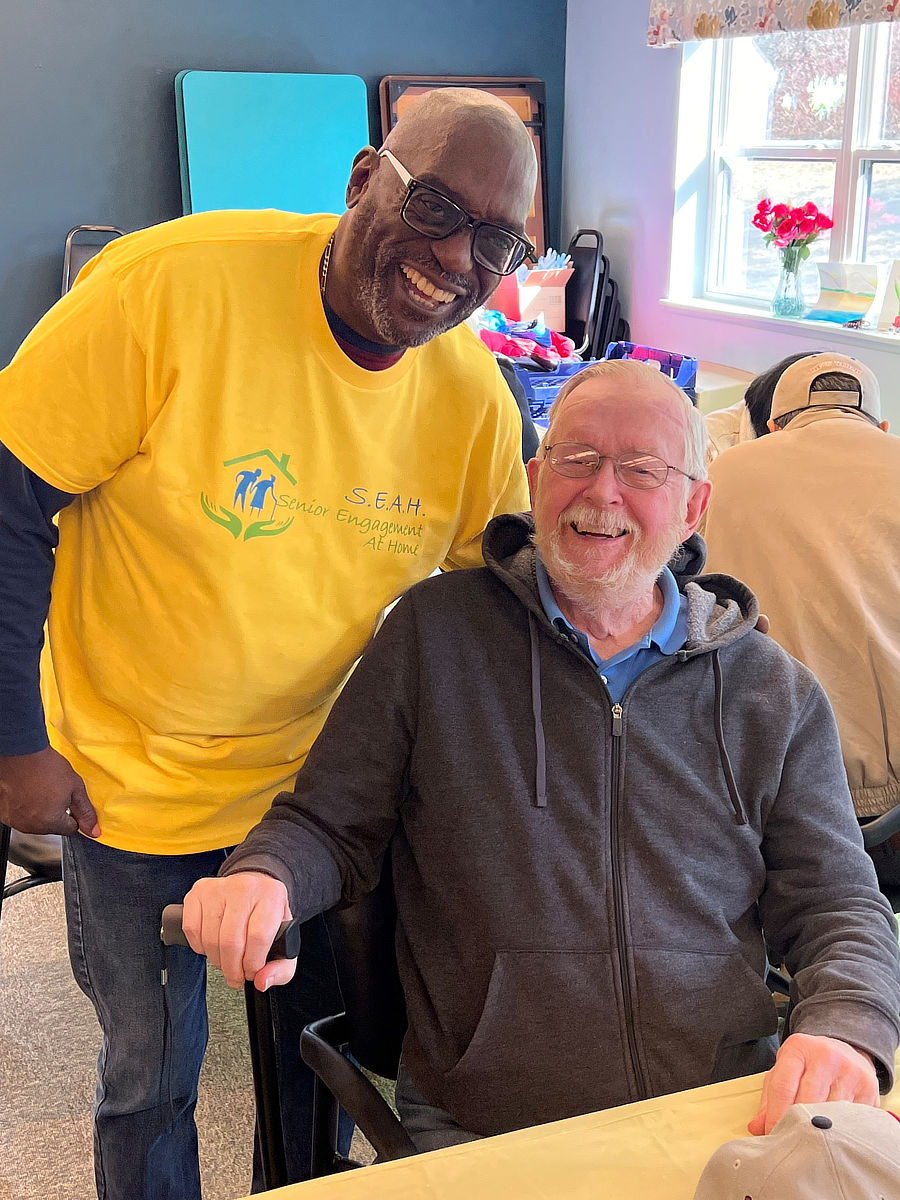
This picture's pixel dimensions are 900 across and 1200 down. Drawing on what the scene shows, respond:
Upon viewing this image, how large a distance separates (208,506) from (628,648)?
22.1 inches

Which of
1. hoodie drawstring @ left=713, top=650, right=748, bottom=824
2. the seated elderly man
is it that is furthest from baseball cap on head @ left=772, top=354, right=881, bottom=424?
hoodie drawstring @ left=713, top=650, right=748, bottom=824

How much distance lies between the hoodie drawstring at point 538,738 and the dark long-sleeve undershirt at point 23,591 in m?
0.59

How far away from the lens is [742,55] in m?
4.68

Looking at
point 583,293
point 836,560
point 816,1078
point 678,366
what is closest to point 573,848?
point 816,1078

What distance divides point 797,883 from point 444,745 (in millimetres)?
451

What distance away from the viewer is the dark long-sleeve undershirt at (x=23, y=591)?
1303 millimetres

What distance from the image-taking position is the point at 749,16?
4.17 meters

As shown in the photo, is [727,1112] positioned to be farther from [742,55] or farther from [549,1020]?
[742,55]

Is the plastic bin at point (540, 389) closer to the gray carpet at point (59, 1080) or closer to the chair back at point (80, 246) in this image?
the gray carpet at point (59, 1080)

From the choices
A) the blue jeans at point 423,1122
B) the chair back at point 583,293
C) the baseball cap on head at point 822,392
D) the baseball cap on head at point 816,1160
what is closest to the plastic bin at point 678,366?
the baseball cap on head at point 822,392

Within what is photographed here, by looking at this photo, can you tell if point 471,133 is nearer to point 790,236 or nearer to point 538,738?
point 538,738

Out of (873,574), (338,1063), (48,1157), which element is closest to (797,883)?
(338,1063)

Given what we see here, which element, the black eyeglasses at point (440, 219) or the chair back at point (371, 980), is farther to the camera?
the chair back at point (371, 980)

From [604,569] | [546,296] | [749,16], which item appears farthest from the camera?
[546,296]
